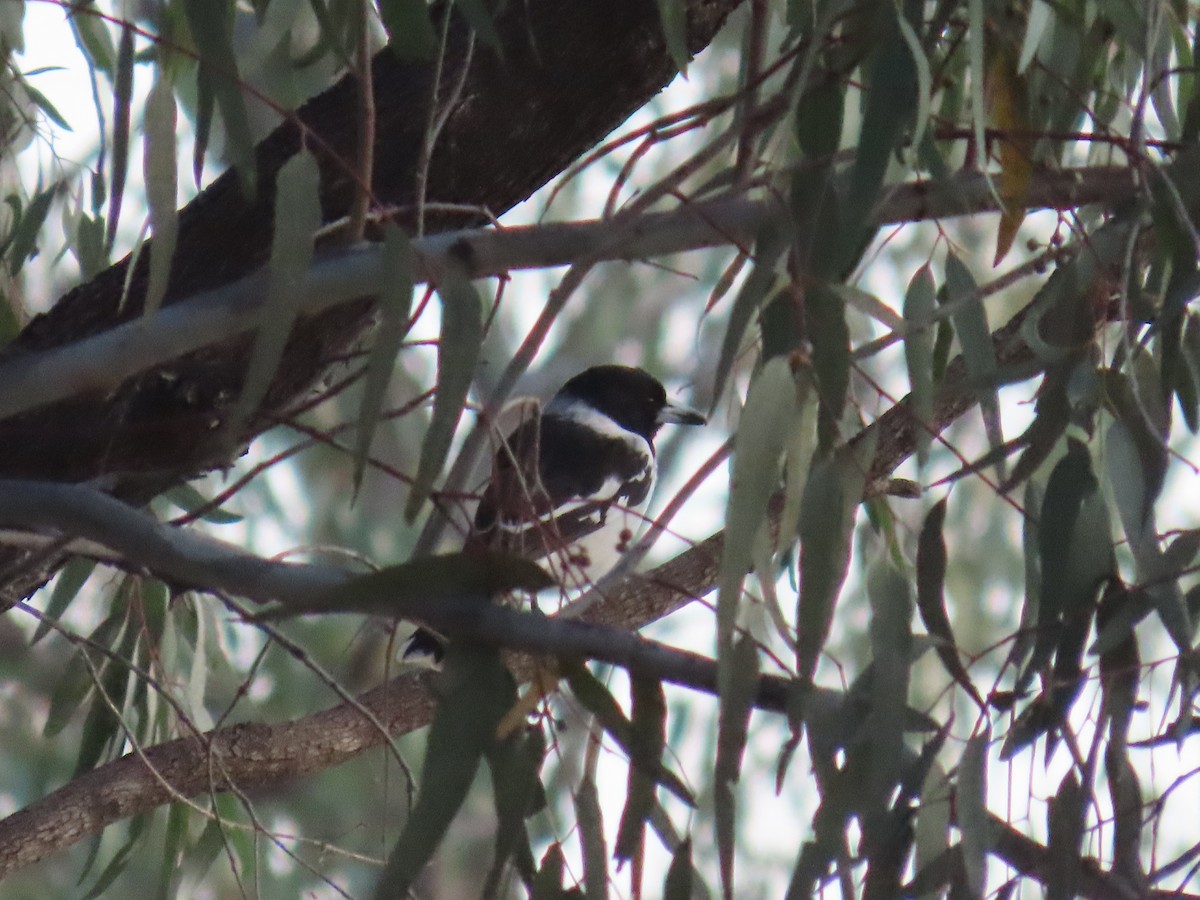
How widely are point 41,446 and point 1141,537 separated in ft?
3.57

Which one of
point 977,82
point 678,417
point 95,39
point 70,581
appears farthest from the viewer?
point 678,417

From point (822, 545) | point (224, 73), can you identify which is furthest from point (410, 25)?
point (822, 545)

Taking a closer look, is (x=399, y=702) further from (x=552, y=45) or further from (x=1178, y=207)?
(x=1178, y=207)

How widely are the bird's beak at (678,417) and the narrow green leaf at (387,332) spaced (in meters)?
3.29

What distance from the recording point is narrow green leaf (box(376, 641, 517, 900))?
121 cm

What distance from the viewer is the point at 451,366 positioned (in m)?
1.29

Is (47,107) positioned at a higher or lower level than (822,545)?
higher

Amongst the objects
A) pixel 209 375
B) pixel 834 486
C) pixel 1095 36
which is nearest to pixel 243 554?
pixel 834 486

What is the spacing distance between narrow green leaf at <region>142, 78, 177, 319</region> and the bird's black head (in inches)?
127

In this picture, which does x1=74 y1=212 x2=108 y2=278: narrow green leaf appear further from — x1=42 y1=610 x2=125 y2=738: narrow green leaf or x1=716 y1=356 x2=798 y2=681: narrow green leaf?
x1=716 y1=356 x2=798 y2=681: narrow green leaf

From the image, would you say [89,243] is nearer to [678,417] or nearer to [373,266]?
[373,266]

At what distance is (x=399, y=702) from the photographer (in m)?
2.44

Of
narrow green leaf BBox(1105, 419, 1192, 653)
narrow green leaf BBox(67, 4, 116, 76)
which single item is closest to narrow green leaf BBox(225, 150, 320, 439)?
narrow green leaf BBox(1105, 419, 1192, 653)

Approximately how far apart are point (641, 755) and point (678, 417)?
3.32 meters
